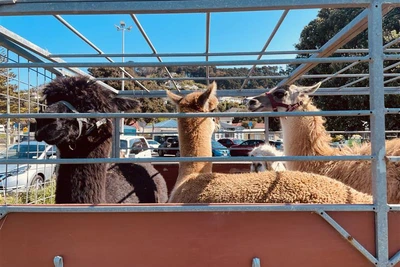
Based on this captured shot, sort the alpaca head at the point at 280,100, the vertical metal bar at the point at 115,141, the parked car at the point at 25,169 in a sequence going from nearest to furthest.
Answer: the parked car at the point at 25,169 → the alpaca head at the point at 280,100 → the vertical metal bar at the point at 115,141

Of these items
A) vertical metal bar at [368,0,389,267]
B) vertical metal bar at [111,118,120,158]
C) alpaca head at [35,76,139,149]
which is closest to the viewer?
vertical metal bar at [368,0,389,267]

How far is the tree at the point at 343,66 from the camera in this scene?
1114cm

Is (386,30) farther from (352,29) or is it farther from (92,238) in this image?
(92,238)


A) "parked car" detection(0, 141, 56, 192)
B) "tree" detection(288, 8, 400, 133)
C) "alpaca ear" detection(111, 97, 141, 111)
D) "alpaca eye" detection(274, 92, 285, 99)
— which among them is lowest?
"parked car" detection(0, 141, 56, 192)

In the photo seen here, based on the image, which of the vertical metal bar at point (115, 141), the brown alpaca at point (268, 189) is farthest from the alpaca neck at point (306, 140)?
the vertical metal bar at point (115, 141)

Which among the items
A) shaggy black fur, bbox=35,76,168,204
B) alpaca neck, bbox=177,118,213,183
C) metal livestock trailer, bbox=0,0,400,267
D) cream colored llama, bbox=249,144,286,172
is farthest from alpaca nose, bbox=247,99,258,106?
metal livestock trailer, bbox=0,0,400,267

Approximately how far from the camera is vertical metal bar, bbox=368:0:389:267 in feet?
5.01

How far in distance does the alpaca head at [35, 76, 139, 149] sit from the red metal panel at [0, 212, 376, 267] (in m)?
1.10

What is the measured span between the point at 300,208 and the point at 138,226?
0.89 m

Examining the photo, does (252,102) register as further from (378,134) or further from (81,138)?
(378,134)

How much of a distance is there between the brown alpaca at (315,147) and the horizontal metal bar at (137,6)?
214 cm

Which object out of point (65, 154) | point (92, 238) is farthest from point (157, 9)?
point (65, 154)

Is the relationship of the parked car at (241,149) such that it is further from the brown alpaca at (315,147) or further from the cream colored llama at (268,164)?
the brown alpaca at (315,147)

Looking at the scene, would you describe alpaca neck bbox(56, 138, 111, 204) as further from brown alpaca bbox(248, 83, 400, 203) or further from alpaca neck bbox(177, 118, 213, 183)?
brown alpaca bbox(248, 83, 400, 203)
